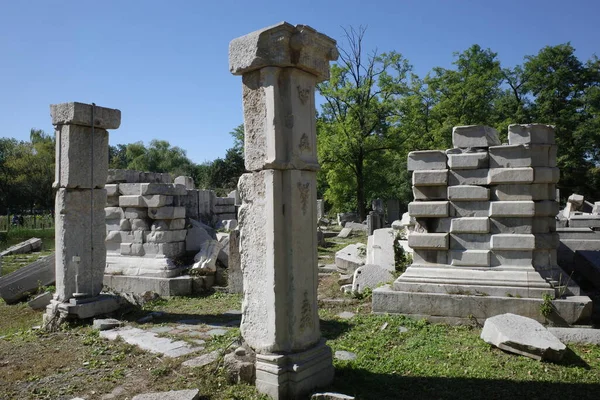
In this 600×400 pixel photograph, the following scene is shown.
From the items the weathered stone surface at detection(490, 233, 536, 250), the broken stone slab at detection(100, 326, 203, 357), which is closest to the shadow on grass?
the broken stone slab at detection(100, 326, 203, 357)

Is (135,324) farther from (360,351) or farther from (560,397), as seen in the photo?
(560,397)

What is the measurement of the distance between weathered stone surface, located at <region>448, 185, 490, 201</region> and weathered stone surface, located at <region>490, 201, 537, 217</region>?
0.65 feet

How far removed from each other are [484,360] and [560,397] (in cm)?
100

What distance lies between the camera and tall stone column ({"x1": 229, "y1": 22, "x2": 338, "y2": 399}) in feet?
13.8

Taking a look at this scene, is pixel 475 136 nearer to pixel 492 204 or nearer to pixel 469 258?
pixel 492 204

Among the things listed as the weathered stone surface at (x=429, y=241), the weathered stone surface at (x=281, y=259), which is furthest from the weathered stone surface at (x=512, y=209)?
the weathered stone surface at (x=281, y=259)

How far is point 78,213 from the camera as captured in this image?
7566mm

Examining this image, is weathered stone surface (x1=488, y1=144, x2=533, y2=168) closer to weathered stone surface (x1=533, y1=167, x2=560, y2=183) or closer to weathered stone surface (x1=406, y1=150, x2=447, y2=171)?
weathered stone surface (x1=533, y1=167, x2=560, y2=183)

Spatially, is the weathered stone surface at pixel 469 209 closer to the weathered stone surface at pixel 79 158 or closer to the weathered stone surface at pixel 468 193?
the weathered stone surface at pixel 468 193

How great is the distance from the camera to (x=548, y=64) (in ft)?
99.2

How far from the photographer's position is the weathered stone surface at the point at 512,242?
661 centimetres

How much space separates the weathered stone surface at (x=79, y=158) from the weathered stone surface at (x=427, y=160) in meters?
5.35

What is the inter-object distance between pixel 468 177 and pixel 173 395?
17.4ft

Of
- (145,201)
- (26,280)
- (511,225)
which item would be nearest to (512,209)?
(511,225)
